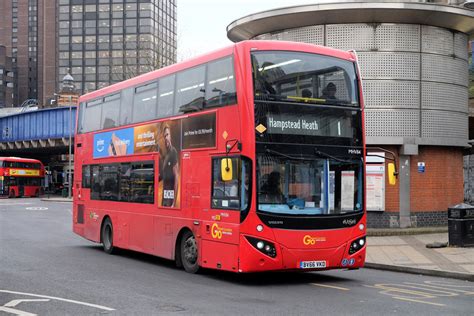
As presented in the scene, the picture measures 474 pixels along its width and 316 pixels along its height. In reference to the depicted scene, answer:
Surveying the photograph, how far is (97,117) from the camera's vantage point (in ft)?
56.6

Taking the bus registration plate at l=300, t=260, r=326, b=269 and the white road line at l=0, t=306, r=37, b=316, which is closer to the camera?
the white road line at l=0, t=306, r=37, b=316

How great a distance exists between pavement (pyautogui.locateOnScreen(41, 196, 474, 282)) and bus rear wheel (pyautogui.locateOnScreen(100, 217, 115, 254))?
21.9 ft

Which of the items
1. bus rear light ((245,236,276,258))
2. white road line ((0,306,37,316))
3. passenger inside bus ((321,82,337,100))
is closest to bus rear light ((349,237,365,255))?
bus rear light ((245,236,276,258))

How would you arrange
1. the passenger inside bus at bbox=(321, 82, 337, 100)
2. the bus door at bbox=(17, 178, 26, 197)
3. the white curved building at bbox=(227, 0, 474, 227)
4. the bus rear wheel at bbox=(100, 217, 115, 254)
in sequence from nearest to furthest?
the passenger inside bus at bbox=(321, 82, 337, 100)
the bus rear wheel at bbox=(100, 217, 115, 254)
the white curved building at bbox=(227, 0, 474, 227)
the bus door at bbox=(17, 178, 26, 197)

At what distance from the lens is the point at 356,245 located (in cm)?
1161

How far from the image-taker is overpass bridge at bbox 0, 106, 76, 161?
60062 mm

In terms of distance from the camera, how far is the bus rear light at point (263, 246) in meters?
10.6

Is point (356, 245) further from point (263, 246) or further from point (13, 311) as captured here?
point (13, 311)

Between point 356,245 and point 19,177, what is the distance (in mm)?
53554

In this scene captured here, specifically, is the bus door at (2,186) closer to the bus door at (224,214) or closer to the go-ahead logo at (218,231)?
the bus door at (224,214)

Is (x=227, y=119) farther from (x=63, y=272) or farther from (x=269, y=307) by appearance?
(x=63, y=272)

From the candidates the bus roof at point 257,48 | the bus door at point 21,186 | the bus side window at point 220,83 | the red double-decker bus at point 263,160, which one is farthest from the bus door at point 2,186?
the bus side window at point 220,83

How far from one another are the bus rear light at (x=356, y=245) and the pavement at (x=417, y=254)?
2573 mm

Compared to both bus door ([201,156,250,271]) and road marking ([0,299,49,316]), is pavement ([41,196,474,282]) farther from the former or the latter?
road marking ([0,299,49,316])
